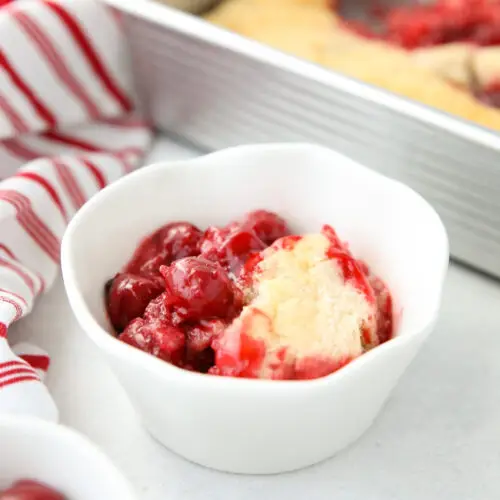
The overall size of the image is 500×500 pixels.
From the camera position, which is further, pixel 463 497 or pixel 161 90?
pixel 161 90

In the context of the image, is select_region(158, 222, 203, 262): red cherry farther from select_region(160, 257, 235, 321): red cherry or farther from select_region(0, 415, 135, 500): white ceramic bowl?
select_region(0, 415, 135, 500): white ceramic bowl

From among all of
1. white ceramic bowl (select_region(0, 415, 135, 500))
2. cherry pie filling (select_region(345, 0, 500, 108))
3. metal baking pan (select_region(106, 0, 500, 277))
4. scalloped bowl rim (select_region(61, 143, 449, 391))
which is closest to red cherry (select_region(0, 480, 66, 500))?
white ceramic bowl (select_region(0, 415, 135, 500))

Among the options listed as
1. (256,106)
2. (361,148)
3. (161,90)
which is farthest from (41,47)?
(361,148)

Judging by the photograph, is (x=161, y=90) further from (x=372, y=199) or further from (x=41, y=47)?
(x=372, y=199)

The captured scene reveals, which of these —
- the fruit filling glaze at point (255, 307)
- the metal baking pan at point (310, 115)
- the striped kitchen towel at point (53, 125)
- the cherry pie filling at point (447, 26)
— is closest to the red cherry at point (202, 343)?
the fruit filling glaze at point (255, 307)

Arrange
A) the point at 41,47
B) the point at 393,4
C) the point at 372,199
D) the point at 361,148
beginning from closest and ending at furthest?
the point at 372,199 < the point at 361,148 < the point at 41,47 < the point at 393,4

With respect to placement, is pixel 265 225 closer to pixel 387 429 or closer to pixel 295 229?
pixel 295 229
